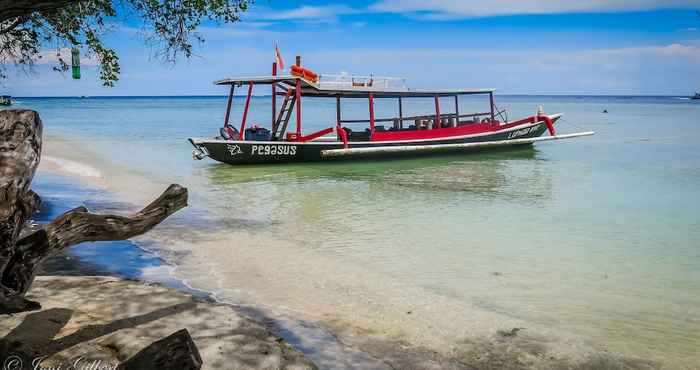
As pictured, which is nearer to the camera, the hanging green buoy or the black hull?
the hanging green buoy

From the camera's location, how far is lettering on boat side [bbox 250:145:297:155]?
1809cm

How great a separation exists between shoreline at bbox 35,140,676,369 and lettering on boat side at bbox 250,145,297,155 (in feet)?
41.7

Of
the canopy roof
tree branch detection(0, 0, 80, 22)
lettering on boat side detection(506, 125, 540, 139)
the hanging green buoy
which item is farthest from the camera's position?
lettering on boat side detection(506, 125, 540, 139)

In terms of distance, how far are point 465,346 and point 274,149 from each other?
1398 centimetres

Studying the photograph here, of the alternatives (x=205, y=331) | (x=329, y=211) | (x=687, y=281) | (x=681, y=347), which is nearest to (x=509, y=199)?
(x=329, y=211)

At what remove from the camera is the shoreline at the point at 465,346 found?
4.56 meters

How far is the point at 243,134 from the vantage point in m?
18.8

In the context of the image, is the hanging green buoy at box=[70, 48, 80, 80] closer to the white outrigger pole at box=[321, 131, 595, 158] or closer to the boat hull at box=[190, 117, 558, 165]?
the boat hull at box=[190, 117, 558, 165]

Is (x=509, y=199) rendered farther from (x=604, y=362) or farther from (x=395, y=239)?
(x=604, y=362)

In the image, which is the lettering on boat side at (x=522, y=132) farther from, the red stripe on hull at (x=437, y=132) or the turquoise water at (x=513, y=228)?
the turquoise water at (x=513, y=228)

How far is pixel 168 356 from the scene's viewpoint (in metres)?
2.80

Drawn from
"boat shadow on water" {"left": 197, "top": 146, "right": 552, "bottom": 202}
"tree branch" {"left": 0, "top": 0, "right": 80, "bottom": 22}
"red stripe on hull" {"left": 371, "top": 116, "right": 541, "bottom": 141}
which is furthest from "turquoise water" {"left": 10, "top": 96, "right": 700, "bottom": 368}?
"tree branch" {"left": 0, "top": 0, "right": 80, "bottom": 22}

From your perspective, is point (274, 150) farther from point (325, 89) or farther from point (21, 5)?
point (21, 5)

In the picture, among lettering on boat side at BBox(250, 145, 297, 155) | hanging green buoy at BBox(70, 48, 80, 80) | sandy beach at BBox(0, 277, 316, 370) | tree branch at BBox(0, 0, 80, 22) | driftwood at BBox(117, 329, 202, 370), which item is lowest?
sandy beach at BBox(0, 277, 316, 370)
